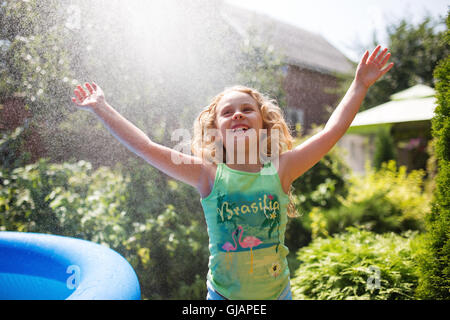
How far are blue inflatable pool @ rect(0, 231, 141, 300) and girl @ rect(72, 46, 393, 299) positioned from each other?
41cm

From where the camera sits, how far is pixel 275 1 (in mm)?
2848

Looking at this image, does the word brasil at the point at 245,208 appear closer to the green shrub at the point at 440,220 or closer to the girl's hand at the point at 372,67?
the girl's hand at the point at 372,67

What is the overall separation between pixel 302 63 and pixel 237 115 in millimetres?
5361

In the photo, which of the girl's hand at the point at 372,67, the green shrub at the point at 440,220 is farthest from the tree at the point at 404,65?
the girl's hand at the point at 372,67

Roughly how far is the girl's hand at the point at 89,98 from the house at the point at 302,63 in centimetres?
253

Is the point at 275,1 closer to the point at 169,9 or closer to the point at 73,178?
the point at 169,9

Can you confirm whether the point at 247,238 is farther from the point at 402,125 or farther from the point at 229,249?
the point at 402,125

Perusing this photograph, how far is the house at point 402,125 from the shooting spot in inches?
211

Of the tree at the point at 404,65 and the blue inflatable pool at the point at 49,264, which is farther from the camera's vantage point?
the tree at the point at 404,65

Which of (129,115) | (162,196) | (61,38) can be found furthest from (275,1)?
(162,196)

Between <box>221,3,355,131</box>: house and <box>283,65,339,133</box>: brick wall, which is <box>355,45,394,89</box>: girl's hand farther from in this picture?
<box>283,65,339,133</box>: brick wall

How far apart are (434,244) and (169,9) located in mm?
2842

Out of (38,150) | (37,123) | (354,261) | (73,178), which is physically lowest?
(354,261)

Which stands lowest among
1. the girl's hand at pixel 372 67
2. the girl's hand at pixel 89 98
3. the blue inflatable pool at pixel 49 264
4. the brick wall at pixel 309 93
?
the blue inflatable pool at pixel 49 264
